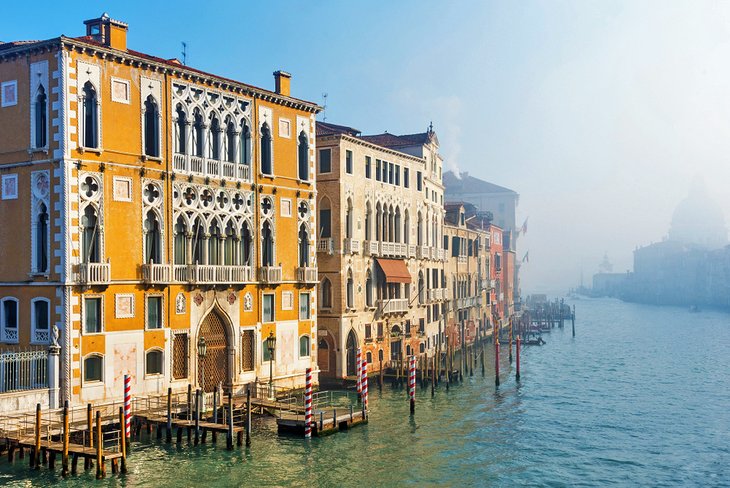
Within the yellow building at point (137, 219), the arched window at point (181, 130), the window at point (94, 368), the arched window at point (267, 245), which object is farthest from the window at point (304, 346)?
the window at point (94, 368)

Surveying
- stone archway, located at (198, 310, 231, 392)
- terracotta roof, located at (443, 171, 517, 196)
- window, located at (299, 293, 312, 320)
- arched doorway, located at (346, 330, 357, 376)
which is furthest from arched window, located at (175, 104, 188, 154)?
terracotta roof, located at (443, 171, 517, 196)

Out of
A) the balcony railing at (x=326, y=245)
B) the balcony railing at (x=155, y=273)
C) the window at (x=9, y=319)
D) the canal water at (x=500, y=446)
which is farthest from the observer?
the balcony railing at (x=326, y=245)

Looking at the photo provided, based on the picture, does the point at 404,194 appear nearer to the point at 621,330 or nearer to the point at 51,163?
the point at 51,163

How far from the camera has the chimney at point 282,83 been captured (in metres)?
33.2

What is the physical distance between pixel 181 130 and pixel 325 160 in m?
10.6

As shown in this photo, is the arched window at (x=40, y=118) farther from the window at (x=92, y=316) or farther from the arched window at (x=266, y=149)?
the arched window at (x=266, y=149)

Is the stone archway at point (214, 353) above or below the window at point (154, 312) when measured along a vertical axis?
below

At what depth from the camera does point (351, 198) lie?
38.2m

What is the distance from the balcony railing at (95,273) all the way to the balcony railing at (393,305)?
60.3 feet

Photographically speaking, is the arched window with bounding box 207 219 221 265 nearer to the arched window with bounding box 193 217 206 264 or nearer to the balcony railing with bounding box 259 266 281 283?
the arched window with bounding box 193 217 206 264

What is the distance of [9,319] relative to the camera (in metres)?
25.0

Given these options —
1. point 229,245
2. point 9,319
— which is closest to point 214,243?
point 229,245

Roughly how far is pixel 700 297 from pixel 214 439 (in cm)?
15091

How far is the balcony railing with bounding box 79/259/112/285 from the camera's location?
24.0 meters
